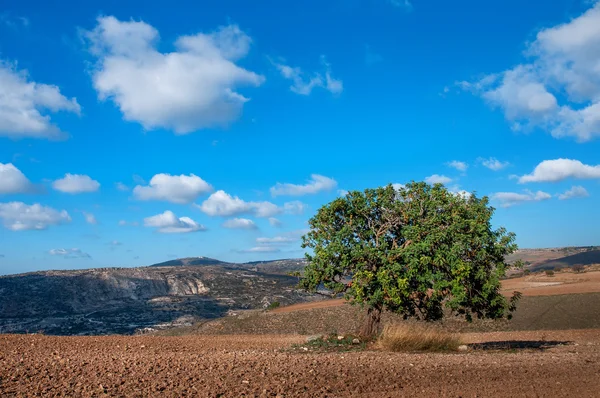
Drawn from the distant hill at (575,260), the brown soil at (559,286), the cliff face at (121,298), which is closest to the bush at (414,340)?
the brown soil at (559,286)

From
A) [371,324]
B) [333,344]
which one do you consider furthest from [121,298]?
[333,344]

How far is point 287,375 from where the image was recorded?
955 cm

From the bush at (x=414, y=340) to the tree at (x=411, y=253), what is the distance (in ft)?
2.82

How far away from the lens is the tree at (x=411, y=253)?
15203 mm

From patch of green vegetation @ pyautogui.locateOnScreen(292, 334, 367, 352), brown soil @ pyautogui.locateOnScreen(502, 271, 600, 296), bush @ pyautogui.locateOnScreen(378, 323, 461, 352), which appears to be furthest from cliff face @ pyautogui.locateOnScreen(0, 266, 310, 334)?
bush @ pyautogui.locateOnScreen(378, 323, 461, 352)

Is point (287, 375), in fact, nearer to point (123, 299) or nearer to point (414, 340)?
point (414, 340)

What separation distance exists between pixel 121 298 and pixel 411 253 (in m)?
82.0

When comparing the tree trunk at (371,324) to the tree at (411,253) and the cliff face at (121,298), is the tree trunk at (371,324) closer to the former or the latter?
the tree at (411,253)

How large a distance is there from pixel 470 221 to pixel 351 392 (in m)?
9.36

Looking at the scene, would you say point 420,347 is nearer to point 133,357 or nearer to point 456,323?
point 133,357

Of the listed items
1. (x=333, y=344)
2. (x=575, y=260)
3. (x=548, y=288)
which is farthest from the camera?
(x=575, y=260)

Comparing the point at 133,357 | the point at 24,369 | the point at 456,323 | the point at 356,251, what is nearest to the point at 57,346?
the point at 133,357

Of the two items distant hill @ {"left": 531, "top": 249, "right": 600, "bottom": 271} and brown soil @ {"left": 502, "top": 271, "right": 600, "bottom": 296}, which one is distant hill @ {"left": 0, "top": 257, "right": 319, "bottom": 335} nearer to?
brown soil @ {"left": 502, "top": 271, "right": 600, "bottom": 296}

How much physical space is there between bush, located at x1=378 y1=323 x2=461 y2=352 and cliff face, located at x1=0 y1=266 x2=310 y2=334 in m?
40.4
